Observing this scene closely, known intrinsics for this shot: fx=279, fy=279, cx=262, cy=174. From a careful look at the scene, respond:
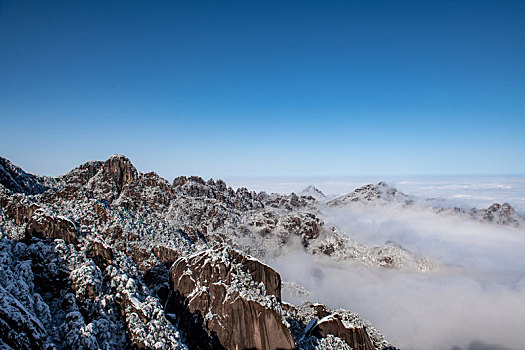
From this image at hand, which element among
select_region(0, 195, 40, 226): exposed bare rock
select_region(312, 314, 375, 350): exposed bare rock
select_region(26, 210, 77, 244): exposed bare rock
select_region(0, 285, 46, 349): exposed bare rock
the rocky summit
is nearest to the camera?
select_region(0, 285, 46, 349): exposed bare rock

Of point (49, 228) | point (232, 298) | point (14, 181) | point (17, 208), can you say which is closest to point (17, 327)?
point (49, 228)

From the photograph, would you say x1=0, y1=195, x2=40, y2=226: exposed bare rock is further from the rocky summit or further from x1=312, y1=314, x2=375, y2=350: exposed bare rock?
x1=312, y1=314, x2=375, y2=350: exposed bare rock

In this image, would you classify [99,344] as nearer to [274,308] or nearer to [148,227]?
[274,308]

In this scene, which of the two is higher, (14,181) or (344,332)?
(14,181)

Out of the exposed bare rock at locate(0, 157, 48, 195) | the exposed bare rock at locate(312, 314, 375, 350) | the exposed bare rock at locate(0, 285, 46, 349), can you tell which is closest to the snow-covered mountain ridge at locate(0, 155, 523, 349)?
the exposed bare rock at locate(0, 285, 46, 349)

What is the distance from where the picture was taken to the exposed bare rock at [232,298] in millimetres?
54406

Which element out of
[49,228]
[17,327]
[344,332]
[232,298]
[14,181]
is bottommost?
[344,332]

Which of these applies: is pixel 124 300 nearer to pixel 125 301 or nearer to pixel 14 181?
pixel 125 301

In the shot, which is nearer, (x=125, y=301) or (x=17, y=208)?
(x=125, y=301)

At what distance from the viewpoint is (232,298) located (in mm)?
56969

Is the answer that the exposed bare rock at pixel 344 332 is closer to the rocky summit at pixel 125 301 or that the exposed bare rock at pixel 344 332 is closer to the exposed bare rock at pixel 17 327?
the rocky summit at pixel 125 301

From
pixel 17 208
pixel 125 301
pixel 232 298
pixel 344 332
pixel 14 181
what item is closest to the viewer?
pixel 125 301

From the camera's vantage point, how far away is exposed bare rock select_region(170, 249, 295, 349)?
54406 millimetres

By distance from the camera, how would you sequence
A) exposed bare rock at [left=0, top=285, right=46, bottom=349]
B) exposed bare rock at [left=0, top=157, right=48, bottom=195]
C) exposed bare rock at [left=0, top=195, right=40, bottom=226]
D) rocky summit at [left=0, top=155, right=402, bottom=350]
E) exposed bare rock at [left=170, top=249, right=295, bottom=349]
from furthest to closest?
exposed bare rock at [left=0, top=157, right=48, bottom=195] < exposed bare rock at [left=0, top=195, right=40, bottom=226] < exposed bare rock at [left=170, top=249, right=295, bottom=349] < rocky summit at [left=0, top=155, right=402, bottom=350] < exposed bare rock at [left=0, top=285, right=46, bottom=349]
